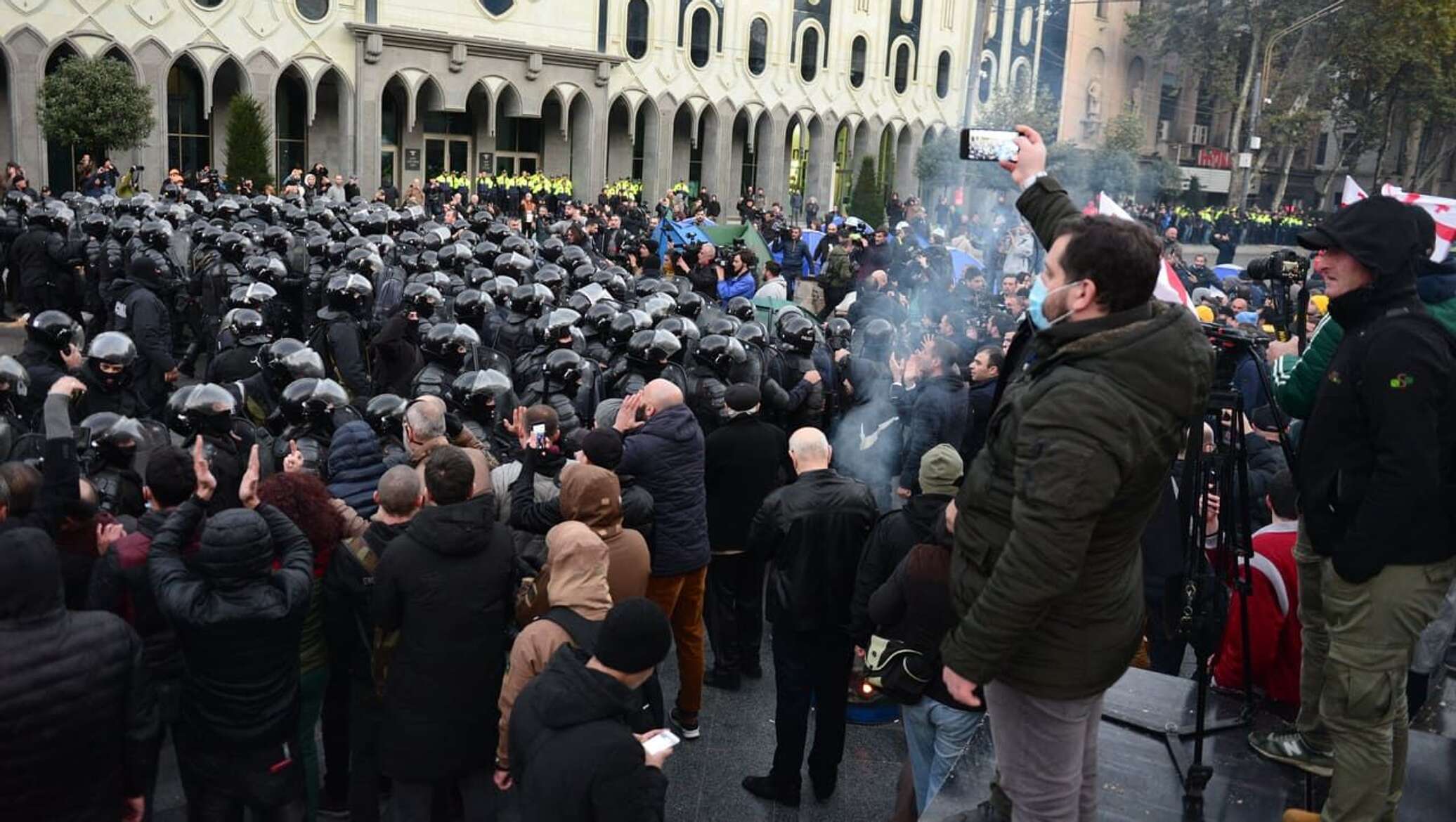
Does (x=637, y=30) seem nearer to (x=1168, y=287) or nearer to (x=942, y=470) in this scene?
(x=942, y=470)

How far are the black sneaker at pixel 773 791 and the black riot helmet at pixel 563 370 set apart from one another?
2640 mm

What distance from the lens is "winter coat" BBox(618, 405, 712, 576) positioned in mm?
6203

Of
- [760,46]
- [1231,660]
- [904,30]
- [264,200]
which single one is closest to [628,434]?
[1231,660]

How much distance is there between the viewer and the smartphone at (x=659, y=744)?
336 cm

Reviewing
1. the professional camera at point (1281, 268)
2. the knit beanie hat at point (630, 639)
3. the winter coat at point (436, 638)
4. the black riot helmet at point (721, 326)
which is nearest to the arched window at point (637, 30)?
the black riot helmet at point (721, 326)

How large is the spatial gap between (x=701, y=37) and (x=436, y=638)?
37767 millimetres

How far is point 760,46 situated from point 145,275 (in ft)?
113

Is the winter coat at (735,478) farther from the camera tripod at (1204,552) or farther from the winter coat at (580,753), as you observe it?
the winter coat at (580,753)

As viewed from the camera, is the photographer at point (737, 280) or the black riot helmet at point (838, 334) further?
the photographer at point (737, 280)

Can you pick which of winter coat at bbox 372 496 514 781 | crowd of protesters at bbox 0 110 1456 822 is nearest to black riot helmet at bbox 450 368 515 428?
crowd of protesters at bbox 0 110 1456 822

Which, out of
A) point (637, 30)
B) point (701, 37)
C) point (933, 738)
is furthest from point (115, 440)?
point (701, 37)

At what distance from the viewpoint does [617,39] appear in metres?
37.3

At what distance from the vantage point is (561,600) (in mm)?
4297

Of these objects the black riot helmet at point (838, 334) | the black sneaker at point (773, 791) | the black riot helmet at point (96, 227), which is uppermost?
the black riot helmet at point (96, 227)
